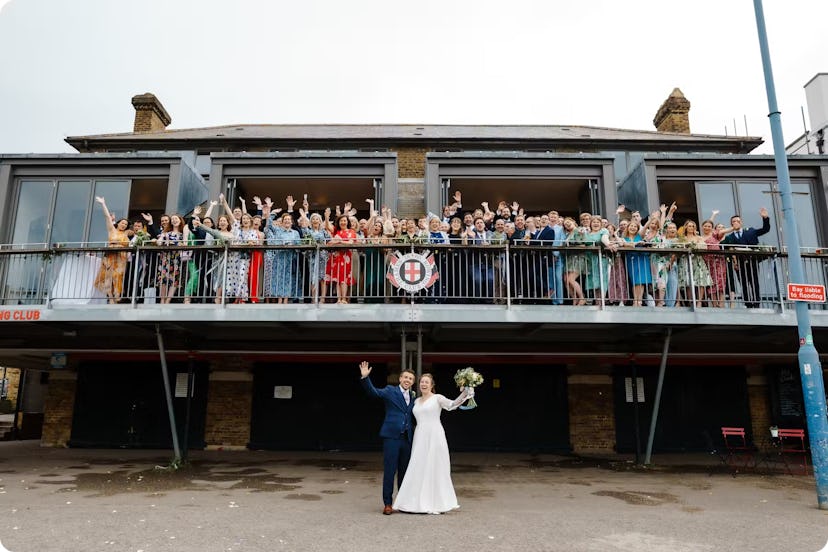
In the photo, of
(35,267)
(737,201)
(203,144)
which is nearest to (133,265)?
(35,267)

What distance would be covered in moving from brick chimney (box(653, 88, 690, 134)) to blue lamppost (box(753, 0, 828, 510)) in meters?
10.6

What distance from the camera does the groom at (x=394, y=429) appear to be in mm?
6969

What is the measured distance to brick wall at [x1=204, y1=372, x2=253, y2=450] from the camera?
13938mm

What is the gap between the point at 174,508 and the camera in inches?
290

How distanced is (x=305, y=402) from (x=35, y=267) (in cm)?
646

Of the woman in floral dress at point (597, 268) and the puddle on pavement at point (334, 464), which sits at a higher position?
the woman in floral dress at point (597, 268)

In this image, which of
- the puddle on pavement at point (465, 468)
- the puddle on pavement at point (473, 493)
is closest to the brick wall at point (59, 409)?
the puddle on pavement at point (465, 468)

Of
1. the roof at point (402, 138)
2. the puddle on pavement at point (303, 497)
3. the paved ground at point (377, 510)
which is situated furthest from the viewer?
the roof at point (402, 138)

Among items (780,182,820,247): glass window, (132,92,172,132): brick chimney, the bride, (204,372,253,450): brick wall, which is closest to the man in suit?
(780,182,820,247): glass window

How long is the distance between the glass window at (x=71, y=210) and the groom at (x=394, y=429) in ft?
27.7

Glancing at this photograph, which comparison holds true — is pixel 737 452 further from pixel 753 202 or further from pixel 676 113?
pixel 676 113

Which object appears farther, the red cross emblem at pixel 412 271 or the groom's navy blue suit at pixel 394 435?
the red cross emblem at pixel 412 271

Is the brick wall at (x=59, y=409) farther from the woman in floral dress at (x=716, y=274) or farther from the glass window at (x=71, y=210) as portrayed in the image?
the woman in floral dress at (x=716, y=274)

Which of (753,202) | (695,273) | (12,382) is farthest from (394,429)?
(12,382)
